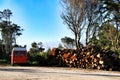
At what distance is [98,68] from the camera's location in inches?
1406

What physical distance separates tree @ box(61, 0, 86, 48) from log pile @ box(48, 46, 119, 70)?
802 centimetres

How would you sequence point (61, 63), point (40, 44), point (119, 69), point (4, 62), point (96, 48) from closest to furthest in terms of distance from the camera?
point (119, 69) < point (96, 48) < point (61, 63) < point (4, 62) < point (40, 44)

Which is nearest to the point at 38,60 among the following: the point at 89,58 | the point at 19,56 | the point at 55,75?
the point at 19,56

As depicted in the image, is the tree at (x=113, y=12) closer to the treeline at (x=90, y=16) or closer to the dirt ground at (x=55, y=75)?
the treeline at (x=90, y=16)

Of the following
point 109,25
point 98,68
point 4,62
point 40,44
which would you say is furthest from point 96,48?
point 40,44

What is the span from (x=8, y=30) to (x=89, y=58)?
40473 millimetres

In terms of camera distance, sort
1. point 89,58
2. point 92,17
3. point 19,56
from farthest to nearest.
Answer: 1. point 92,17
2. point 19,56
3. point 89,58

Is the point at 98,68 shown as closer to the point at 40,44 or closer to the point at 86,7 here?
Result: the point at 86,7

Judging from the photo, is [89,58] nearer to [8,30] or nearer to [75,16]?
[75,16]

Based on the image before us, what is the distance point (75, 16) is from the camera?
49.7 metres

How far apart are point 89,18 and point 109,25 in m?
9.75

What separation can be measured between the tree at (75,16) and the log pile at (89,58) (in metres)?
8.02

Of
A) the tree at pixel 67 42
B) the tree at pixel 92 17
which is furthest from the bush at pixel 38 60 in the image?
the tree at pixel 67 42

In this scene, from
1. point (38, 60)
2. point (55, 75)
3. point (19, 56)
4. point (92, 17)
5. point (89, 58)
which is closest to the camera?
point (55, 75)
